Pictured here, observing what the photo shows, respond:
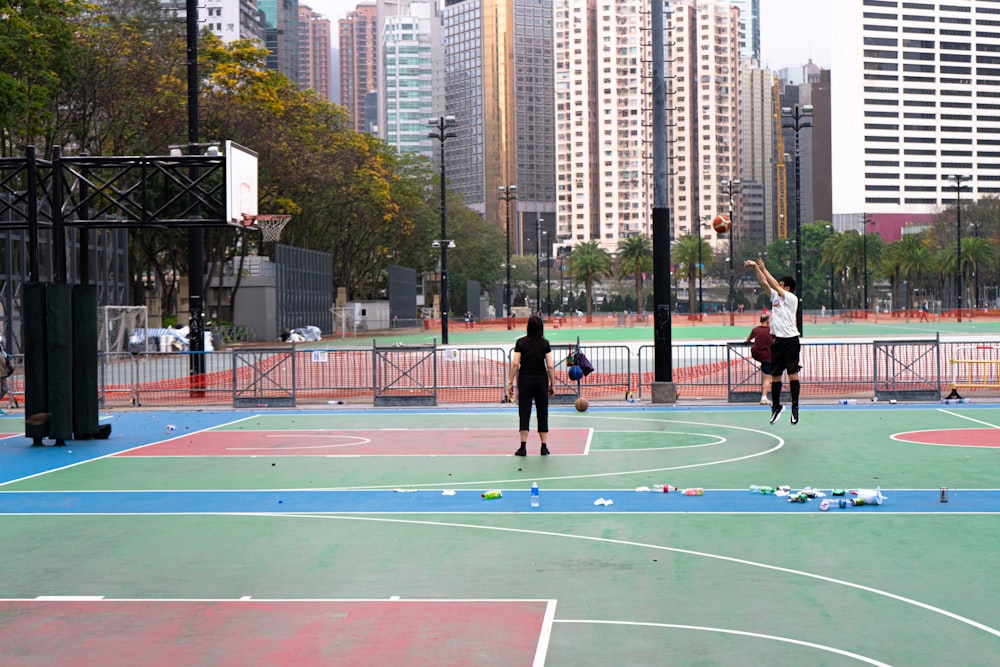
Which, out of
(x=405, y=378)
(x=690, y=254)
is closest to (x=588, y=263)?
(x=690, y=254)

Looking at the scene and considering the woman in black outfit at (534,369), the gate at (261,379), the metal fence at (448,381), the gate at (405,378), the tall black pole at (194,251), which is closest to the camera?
the woman in black outfit at (534,369)

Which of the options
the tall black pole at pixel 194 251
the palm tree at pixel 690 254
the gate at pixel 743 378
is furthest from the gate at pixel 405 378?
the palm tree at pixel 690 254

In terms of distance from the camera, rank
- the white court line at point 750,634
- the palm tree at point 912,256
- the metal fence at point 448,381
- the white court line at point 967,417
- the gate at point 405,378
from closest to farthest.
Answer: the white court line at point 750,634 < the white court line at point 967,417 < the metal fence at point 448,381 < the gate at point 405,378 < the palm tree at point 912,256

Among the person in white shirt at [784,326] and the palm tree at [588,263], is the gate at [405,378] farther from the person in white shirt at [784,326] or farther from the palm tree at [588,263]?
the palm tree at [588,263]

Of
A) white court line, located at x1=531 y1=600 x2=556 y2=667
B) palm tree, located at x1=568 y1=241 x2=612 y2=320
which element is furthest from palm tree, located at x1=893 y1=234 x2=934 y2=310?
white court line, located at x1=531 y1=600 x2=556 y2=667

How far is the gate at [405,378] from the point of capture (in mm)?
26547

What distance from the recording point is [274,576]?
930cm

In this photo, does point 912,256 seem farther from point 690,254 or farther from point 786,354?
point 786,354

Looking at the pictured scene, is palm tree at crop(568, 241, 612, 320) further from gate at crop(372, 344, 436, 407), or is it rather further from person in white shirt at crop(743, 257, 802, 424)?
person in white shirt at crop(743, 257, 802, 424)

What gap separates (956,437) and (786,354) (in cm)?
390

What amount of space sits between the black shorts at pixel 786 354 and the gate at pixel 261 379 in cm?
1275

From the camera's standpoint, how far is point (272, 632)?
25.0 ft

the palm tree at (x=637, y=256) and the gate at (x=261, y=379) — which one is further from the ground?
the palm tree at (x=637, y=256)

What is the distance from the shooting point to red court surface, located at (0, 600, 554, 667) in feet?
23.1
